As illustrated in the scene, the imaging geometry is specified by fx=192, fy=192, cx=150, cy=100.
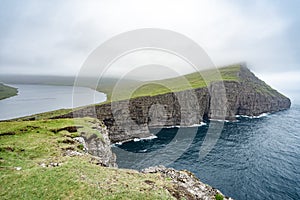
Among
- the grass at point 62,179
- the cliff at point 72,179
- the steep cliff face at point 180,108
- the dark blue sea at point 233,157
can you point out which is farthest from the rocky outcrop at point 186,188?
the steep cliff face at point 180,108

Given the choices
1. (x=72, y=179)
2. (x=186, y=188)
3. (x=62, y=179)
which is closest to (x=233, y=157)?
(x=186, y=188)

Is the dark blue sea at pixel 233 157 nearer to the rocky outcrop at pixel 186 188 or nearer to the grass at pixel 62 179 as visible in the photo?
the rocky outcrop at pixel 186 188

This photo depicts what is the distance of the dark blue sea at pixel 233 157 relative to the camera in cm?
4950

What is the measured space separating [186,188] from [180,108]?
11077cm

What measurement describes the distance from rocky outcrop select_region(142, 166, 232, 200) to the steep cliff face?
245ft

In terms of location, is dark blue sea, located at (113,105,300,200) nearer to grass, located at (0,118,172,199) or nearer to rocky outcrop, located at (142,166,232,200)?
rocky outcrop, located at (142,166,232,200)

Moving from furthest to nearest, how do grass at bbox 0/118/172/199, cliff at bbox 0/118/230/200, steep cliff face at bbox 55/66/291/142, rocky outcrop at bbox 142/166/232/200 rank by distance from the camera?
steep cliff face at bbox 55/66/291/142 → rocky outcrop at bbox 142/166/232/200 → cliff at bbox 0/118/230/200 → grass at bbox 0/118/172/199

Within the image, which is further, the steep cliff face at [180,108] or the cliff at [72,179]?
the steep cliff face at [180,108]

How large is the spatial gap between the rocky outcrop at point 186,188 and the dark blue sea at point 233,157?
3315cm

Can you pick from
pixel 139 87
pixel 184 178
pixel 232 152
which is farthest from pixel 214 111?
pixel 184 178

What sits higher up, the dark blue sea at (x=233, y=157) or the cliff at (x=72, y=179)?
the cliff at (x=72, y=179)

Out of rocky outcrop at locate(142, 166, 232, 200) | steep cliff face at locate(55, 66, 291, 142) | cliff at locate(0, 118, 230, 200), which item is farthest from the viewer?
steep cliff face at locate(55, 66, 291, 142)

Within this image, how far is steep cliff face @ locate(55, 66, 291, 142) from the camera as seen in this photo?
97375 millimetres

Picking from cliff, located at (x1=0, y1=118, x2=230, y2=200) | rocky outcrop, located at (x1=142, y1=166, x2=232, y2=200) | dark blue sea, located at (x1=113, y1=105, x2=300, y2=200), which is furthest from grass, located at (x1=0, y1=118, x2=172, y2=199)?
dark blue sea, located at (x1=113, y1=105, x2=300, y2=200)
